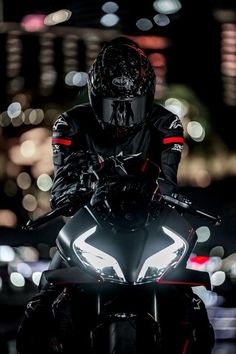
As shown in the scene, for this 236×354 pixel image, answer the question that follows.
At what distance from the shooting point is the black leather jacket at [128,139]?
262 inches

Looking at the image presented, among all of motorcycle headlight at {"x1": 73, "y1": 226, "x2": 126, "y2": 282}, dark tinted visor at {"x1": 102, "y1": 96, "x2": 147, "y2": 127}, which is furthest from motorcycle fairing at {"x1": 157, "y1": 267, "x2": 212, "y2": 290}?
dark tinted visor at {"x1": 102, "y1": 96, "x2": 147, "y2": 127}

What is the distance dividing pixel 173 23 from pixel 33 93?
8173 mm

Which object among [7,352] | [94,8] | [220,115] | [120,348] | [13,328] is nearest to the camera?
[120,348]

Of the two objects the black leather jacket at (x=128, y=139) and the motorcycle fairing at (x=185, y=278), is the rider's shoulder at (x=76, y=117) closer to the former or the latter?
the black leather jacket at (x=128, y=139)

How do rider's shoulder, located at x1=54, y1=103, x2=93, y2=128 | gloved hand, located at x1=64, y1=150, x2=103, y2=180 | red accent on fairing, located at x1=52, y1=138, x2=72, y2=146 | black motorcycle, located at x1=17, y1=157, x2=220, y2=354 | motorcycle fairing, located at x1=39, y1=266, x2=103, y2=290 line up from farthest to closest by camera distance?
rider's shoulder, located at x1=54, y1=103, x2=93, y2=128
red accent on fairing, located at x1=52, y1=138, x2=72, y2=146
gloved hand, located at x1=64, y1=150, x2=103, y2=180
motorcycle fairing, located at x1=39, y1=266, x2=103, y2=290
black motorcycle, located at x1=17, y1=157, x2=220, y2=354

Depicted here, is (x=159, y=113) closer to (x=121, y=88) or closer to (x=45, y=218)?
(x=121, y=88)

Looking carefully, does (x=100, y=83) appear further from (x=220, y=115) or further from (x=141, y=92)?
(x=220, y=115)

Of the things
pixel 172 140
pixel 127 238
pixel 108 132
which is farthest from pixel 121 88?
pixel 127 238

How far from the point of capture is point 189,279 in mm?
5711

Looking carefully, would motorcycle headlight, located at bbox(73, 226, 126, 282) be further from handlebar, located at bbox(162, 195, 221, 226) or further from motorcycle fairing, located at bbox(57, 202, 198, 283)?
handlebar, located at bbox(162, 195, 221, 226)

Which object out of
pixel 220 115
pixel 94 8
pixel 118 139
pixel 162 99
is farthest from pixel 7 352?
pixel 220 115

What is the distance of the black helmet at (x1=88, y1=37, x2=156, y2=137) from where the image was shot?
6336 mm

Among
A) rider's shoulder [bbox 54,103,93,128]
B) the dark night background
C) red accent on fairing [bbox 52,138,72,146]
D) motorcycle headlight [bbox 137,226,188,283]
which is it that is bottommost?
the dark night background

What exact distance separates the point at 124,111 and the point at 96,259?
106cm
